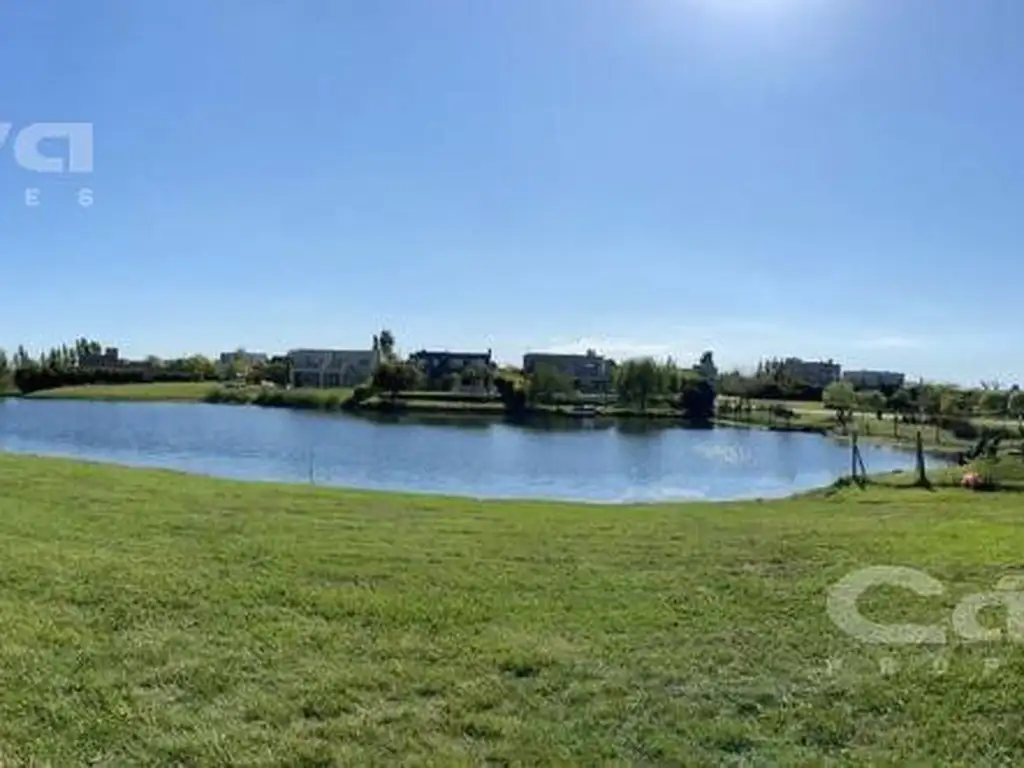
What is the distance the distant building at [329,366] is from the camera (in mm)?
118250

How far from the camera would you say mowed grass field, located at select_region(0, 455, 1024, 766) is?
13.0 ft

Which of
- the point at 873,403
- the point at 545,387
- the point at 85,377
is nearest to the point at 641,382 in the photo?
the point at 545,387

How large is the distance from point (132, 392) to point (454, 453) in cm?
6515

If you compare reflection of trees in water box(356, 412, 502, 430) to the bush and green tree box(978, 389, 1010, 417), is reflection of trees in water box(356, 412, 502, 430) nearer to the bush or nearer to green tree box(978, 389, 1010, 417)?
green tree box(978, 389, 1010, 417)

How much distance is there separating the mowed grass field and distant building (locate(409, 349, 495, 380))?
9892 centimetres

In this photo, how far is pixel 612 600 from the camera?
6.36m

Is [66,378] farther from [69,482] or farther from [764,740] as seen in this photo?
[764,740]

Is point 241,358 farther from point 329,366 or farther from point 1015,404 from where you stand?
point 1015,404

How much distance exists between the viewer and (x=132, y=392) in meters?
96.8

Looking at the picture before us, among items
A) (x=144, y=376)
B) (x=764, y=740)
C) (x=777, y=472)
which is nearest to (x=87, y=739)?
(x=764, y=740)

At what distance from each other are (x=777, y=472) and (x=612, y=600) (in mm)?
38962
